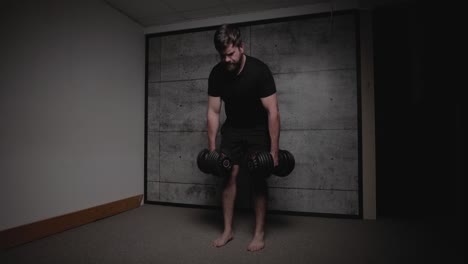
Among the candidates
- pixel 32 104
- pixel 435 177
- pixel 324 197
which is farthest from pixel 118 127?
pixel 435 177

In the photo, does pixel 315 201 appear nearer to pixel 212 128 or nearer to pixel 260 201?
pixel 260 201

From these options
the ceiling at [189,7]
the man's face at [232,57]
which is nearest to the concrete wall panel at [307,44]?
the ceiling at [189,7]

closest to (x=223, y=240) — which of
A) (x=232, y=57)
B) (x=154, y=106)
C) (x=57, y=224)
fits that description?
(x=232, y=57)

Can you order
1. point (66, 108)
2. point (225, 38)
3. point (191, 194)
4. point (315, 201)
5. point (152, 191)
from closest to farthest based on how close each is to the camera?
1. point (225, 38)
2. point (66, 108)
3. point (315, 201)
4. point (191, 194)
5. point (152, 191)

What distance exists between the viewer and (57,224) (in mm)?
2342

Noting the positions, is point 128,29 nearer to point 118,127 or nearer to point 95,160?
point 118,127

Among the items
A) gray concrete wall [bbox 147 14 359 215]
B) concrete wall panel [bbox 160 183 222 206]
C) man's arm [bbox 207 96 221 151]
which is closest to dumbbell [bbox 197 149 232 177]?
man's arm [bbox 207 96 221 151]

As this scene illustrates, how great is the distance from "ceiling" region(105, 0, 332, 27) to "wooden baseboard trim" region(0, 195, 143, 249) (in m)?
2.39

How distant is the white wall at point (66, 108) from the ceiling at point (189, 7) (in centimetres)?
21

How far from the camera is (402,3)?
2875mm

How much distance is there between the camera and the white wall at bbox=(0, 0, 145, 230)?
6.66 feet

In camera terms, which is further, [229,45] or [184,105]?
[184,105]

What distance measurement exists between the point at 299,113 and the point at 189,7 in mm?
1868

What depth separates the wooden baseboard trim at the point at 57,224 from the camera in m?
1.99
